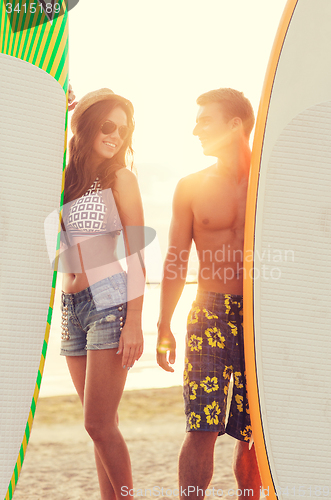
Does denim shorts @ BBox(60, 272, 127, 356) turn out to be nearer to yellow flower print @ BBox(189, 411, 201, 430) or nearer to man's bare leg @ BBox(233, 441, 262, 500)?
yellow flower print @ BBox(189, 411, 201, 430)

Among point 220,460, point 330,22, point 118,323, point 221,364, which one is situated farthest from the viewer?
point 220,460

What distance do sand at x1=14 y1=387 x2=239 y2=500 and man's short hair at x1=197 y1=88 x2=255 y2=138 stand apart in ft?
7.37

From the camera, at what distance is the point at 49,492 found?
3.09m

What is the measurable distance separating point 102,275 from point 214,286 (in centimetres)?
46

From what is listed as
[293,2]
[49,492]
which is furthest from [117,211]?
[49,492]

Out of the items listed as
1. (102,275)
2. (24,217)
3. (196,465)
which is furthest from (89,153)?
(196,465)

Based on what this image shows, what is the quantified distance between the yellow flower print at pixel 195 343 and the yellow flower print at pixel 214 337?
0.13 ft

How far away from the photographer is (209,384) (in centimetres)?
165

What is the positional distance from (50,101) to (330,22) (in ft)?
3.93

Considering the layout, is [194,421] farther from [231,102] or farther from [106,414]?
[231,102]

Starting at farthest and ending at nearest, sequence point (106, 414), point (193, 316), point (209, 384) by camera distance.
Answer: point (193, 316) < point (209, 384) < point (106, 414)

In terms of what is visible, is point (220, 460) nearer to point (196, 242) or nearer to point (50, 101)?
point (196, 242)

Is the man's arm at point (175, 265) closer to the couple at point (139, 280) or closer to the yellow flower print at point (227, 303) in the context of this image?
the couple at point (139, 280)

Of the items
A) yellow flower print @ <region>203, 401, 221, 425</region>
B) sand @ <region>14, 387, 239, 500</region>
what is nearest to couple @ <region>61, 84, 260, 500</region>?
yellow flower print @ <region>203, 401, 221, 425</region>
